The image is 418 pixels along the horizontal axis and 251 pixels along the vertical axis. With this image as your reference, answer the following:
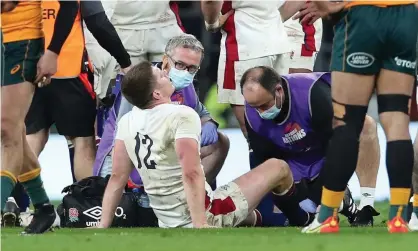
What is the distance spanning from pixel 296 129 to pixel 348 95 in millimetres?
1661

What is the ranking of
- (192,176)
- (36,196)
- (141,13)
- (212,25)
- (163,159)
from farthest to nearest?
(141,13) → (212,25) → (163,159) → (36,196) → (192,176)

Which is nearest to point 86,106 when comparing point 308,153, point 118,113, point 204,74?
point 118,113

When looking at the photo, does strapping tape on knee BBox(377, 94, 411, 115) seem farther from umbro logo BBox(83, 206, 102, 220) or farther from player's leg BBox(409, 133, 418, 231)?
umbro logo BBox(83, 206, 102, 220)

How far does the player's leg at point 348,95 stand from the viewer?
679cm

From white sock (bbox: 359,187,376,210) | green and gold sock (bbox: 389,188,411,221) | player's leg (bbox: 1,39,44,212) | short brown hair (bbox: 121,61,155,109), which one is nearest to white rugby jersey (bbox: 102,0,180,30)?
white sock (bbox: 359,187,376,210)

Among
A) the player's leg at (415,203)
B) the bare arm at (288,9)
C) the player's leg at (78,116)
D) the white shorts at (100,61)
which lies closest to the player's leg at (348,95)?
the player's leg at (415,203)

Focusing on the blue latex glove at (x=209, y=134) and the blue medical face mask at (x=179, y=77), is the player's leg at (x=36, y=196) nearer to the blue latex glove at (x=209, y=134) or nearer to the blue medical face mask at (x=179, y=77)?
the blue medical face mask at (x=179, y=77)

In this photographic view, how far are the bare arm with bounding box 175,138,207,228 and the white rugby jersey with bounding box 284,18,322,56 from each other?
12.3ft

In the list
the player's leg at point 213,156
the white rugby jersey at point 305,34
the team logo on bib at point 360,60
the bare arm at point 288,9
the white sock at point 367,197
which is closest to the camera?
the team logo on bib at point 360,60

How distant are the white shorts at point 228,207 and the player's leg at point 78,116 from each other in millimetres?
2008

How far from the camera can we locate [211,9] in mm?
9914

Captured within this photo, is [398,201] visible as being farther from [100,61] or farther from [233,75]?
[100,61]

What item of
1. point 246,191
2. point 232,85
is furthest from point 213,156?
point 232,85

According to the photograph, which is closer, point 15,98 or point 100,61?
point 15,98
